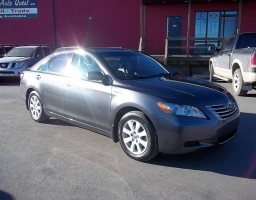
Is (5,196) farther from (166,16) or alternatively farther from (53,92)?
(166,16)

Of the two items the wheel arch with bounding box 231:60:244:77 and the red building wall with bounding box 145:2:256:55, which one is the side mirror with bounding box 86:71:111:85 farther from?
the red building wall with bounding box 145:2:256:55

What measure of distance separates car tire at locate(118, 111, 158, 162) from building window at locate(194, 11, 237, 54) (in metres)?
13.9

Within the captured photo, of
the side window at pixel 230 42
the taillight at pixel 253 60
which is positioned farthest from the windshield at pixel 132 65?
the side window at pixel 230 42

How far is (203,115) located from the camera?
11.6ft

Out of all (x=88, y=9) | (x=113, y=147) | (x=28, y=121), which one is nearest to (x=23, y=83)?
(x=28, y=121)

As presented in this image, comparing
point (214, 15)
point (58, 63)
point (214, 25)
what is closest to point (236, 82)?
point (58, 63)

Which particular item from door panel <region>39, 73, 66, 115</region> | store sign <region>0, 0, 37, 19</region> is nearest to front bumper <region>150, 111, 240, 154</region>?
door panel <region>39, 73, 66, 115</region>

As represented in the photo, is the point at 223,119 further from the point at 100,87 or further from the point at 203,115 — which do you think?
the point at 100,87

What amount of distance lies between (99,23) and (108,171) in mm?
16582

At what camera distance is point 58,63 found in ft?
17.5

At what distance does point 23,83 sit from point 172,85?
3582 mm

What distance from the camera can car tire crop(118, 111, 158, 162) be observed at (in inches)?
145

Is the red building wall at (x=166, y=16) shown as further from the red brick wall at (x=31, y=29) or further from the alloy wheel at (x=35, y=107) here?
the alloy wheel at (x=35, y=107)

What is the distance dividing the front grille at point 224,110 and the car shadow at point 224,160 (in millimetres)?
446
